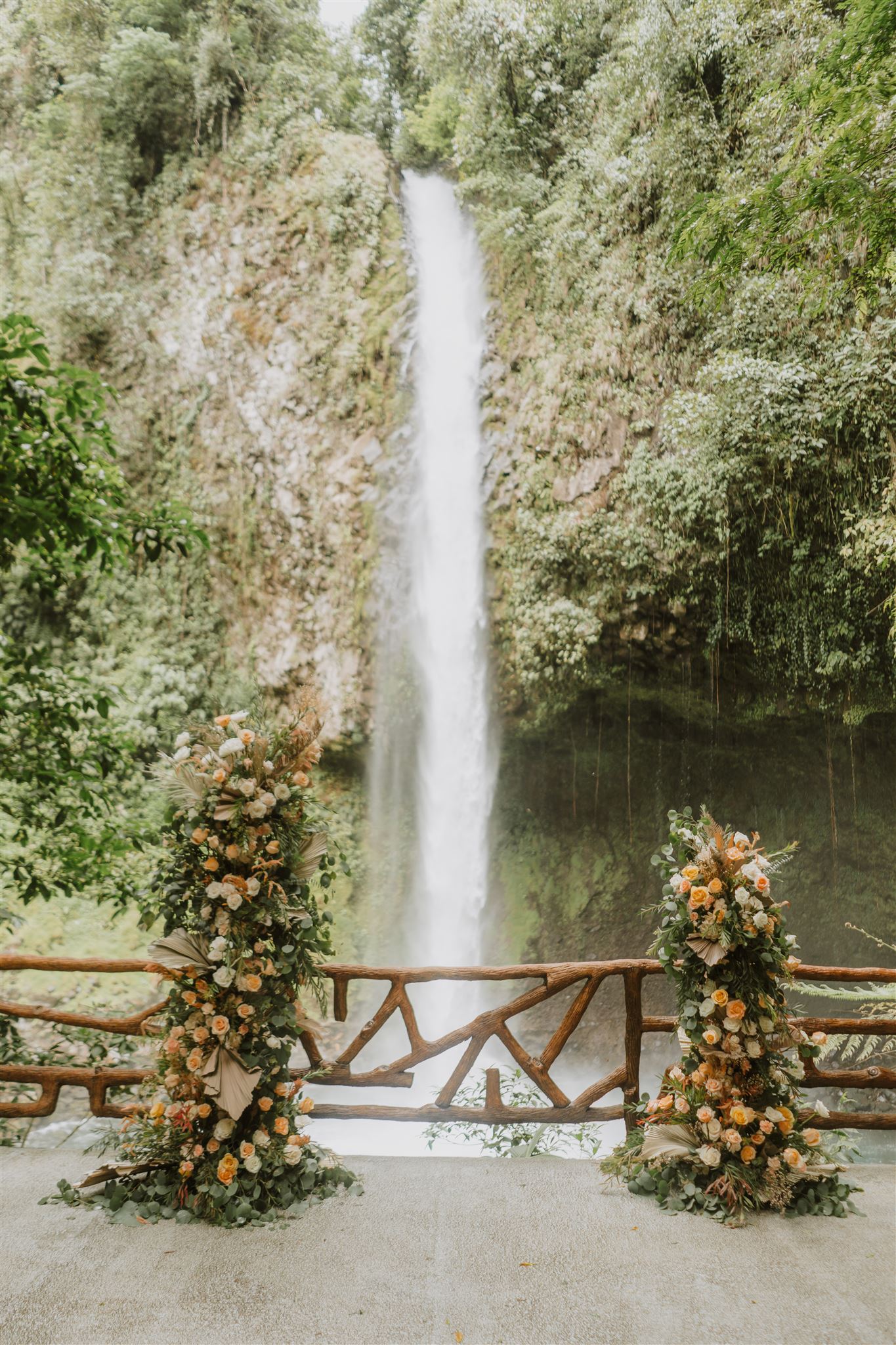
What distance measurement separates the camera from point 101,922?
6.55 m

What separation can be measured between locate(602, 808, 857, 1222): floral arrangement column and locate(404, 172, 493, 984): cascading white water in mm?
3970

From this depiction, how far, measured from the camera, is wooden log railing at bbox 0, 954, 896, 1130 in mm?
2949

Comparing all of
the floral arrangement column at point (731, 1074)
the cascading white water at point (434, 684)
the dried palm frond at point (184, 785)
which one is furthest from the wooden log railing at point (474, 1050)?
the cascading white water at point (434, 684)

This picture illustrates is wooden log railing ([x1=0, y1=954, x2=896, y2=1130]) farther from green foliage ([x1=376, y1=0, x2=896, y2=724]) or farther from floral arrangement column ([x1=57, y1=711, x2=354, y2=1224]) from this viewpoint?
green foliage ([x1=376, y1=0, x2=896, y2=724])

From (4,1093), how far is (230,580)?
403 centimetres

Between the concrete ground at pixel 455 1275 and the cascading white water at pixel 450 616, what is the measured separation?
405 centimetres

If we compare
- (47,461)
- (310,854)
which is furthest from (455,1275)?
(47,461)

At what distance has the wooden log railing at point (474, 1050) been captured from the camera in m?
2.95

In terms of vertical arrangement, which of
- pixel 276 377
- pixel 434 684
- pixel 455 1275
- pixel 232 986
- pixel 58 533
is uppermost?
pixel 276 377

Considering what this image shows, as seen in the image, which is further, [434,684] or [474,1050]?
[434,684]

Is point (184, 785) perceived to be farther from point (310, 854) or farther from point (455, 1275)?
point (455, 1275)

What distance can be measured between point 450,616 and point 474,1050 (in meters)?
4.32

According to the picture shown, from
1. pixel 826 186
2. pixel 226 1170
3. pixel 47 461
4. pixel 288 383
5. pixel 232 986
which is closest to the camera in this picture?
pixel 226 1170

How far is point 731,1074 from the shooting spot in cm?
256
